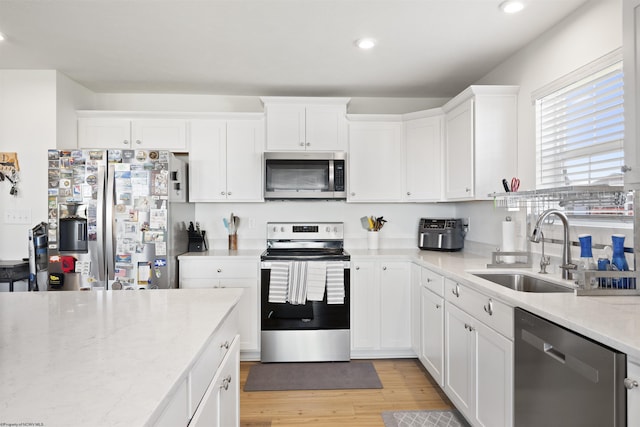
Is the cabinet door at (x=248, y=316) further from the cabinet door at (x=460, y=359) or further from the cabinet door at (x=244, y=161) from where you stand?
the cabinet door at (x=460, y=359)

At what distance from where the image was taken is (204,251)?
338 centimetres

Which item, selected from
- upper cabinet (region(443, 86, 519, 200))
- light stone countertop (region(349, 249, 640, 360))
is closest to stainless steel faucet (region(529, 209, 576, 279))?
light stone countertop (region(349, 249, 640, 360))

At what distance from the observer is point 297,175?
10.9ft

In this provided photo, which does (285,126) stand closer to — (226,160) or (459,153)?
(226,160)

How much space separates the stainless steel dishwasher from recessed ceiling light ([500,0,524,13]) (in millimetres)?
1652

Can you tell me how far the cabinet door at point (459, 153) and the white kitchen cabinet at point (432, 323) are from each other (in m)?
0.72

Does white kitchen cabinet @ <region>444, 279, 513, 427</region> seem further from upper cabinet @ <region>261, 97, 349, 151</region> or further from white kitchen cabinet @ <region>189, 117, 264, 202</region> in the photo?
white kitchen cabinet @ <region>189, 117, 264, 202</region>

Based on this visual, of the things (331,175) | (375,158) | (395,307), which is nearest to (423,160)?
(375,158)

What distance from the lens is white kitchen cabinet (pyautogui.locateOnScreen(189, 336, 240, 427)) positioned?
3.60 ft

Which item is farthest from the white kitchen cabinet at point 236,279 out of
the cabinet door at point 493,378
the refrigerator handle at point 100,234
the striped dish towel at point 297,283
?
the cabinet door at point 493,378

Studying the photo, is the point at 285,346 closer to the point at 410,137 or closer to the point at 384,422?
the point at 384,422

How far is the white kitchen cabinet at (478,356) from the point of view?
1.63 meters

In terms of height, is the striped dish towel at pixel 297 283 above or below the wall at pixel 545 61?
below

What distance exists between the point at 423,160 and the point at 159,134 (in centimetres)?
240
